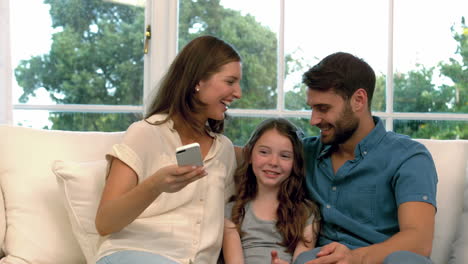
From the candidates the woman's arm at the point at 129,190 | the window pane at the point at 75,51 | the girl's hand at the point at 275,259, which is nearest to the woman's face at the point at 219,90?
the woman's arm at the point at 129,190

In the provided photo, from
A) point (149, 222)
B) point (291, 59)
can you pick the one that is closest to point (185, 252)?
point (149, 222)

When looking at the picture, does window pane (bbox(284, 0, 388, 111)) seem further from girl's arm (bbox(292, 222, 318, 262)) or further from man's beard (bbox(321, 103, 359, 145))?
girl's arm (bbox(292, 222, 318, 262))

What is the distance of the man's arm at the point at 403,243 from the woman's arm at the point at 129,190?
19.3 inches

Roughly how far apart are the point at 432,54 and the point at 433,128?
34cm

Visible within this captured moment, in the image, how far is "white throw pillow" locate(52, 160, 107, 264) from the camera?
2.05 metres

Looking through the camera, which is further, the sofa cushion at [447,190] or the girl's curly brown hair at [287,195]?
the sofa cushion at [447,190]

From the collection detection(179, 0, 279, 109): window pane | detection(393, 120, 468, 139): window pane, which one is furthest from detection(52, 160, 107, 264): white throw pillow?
detection(393, 120, 468, 139): window pane

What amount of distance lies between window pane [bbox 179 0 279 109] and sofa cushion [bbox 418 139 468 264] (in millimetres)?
919

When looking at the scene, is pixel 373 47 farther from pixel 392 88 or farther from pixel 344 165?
pixel 344 165

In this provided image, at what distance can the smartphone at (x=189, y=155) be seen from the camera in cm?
163

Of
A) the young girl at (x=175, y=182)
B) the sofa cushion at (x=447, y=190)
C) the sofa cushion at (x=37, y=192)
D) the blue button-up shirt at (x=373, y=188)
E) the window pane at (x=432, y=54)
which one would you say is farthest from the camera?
the window pane at (x=432, y=54)

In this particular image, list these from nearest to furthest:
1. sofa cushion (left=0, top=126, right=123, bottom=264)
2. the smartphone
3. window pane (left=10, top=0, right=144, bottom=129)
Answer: the smartphone
sofa cushion (left=0, top=126, right=123, bottom=264)
window pane (left=10, top=0, right=144, bottom=129)

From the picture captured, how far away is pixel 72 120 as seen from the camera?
3.11 meters

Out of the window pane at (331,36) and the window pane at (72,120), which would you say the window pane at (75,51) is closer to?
the window pane at (72,120)
